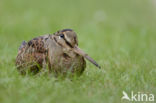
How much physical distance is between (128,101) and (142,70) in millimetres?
1276

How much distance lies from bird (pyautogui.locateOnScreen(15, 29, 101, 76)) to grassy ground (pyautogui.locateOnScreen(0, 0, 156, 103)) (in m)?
0.17

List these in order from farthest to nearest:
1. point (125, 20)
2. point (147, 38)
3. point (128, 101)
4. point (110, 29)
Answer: point (125, 20), point (110, 29), point (147, 38), point (128, 101)

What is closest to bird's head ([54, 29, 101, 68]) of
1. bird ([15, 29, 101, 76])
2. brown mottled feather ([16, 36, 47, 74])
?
bird ([15, 29, 101, 76])

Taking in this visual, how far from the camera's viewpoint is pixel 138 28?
12305mm

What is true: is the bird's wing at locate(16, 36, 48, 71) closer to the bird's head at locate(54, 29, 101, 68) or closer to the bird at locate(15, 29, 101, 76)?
the bird at locate(15, 29, 101, 76)

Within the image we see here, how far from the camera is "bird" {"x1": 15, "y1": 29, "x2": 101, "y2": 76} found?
5.56 meters

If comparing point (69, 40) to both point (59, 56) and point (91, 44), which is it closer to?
point (59, 56)

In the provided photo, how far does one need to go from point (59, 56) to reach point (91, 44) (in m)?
4.36

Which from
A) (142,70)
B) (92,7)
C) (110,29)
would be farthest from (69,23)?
(142,70)

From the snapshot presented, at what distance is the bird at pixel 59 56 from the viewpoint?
556 cm

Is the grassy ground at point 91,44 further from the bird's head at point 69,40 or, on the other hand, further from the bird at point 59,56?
the bird's head at point 69,40

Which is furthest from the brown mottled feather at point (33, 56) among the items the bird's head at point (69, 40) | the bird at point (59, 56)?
the bird's head at point (69, 40)

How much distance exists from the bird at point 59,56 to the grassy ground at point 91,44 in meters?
0.17

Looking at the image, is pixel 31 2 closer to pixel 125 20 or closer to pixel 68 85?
pixel 125 20
